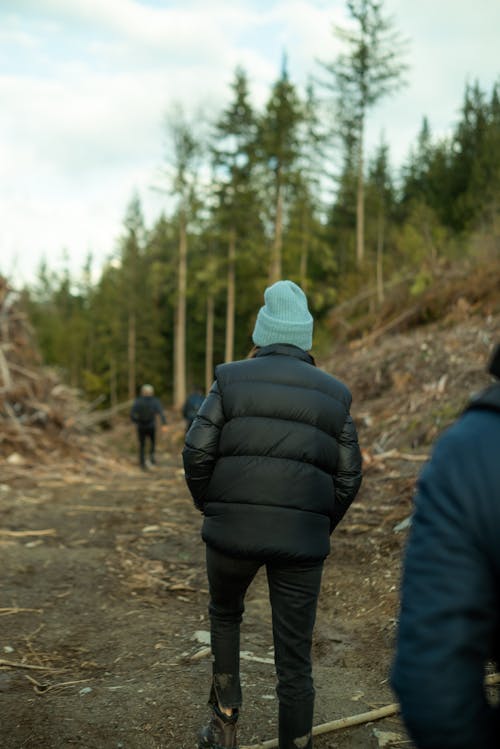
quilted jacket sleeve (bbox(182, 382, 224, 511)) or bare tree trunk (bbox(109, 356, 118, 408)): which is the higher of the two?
quilted jacket sleeve (bbox(182, 382, 224, 511))

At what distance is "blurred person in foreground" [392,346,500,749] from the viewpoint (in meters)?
1.40

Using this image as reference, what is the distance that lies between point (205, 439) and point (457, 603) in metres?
2.04

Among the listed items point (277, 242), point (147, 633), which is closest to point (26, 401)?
point (147, 633)

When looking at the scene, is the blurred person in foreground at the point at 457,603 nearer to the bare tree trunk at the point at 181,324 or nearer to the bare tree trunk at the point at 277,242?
the bare tree trunk at the point at 277,242

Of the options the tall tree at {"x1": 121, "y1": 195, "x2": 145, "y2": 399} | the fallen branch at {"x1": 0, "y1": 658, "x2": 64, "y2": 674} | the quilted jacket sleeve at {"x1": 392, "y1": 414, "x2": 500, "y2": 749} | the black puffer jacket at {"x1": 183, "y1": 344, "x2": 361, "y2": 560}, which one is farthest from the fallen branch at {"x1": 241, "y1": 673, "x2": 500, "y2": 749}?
the tall tree at {"x1": 121, "y1": 195, "x2": 145, "y2": 399}

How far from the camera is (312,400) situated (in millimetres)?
3299

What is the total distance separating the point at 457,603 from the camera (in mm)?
1406

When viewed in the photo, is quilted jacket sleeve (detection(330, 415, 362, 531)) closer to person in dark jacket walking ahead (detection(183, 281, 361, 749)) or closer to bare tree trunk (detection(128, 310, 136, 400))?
person in dark jacket walking ahead (detection(183, 281, 361, 749))

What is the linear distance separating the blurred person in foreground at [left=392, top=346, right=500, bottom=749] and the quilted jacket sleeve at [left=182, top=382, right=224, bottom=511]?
193 centimetres

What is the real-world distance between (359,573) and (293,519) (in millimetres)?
3836

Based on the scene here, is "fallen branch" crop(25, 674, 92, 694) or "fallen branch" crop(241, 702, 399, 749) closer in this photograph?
"fallen branch" crop(241, 702, 399, 749)

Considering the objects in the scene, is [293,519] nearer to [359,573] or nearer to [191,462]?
[191,462]

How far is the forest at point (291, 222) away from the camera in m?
27.1

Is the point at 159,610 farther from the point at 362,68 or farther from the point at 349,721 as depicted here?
the point at 362,68
